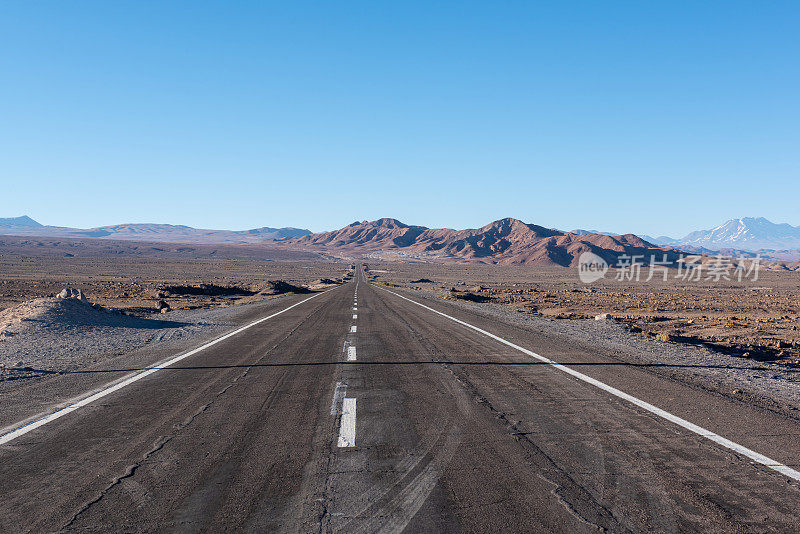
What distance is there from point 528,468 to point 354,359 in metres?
6.22

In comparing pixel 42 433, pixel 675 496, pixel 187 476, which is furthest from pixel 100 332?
pixel 675 496

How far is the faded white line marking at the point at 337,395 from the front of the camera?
6.42 m

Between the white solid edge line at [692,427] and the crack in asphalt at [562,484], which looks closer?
the crack in asphalt at [562,484]

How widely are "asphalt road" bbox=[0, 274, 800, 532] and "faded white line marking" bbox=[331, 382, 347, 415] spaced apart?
0.6 inches

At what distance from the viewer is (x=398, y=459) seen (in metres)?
4.67

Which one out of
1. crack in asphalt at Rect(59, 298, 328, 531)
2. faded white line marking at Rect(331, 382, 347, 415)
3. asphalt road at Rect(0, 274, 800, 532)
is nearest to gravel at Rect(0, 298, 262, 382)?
asphalt road at Rect(0, 274, 800, 532)

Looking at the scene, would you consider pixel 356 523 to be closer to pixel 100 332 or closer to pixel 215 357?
pixel 215 357

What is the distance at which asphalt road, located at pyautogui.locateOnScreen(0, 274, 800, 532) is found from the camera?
11.7ft

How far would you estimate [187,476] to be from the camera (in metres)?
4.28

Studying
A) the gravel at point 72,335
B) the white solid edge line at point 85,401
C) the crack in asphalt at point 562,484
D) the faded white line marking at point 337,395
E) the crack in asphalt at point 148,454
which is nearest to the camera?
the crack in asphalt at point 562,484

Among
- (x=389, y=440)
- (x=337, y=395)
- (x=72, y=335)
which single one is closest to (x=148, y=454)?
(x=389, y=440)

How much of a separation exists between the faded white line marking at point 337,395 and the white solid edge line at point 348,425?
92 millimetres

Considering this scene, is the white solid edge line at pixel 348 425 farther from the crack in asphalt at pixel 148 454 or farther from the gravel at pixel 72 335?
the gravel at pixel 72 335

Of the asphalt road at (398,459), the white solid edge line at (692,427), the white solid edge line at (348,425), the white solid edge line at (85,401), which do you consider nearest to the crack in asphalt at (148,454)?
the asphalt road at (398,459)
